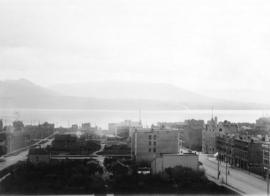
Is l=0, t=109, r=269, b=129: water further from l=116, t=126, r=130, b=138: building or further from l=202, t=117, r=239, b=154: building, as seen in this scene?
l=202, t=117, r=239, b=154: building

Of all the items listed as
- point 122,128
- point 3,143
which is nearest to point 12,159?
point 3,143

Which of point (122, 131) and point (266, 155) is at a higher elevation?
point (122, 131)

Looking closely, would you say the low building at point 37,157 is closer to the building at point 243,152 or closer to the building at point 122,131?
the building at point 243,152

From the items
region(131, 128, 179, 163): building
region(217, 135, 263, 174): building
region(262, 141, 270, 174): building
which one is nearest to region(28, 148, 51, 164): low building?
region(131, 128, 179, 163): building

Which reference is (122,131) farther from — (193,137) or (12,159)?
(12,159)

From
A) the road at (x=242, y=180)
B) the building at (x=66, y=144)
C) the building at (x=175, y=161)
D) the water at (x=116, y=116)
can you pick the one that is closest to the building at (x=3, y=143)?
the building at (x=66, y=144)

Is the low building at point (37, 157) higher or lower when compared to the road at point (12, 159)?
higher

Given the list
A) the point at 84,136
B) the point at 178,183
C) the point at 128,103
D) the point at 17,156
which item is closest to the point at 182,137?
the point at 128,103

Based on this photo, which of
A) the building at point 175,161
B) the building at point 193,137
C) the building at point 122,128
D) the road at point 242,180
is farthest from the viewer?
the building at point 122,128

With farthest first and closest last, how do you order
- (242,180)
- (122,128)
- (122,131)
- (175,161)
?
(122,128) → (122,131) → (242,180) → (175,161)

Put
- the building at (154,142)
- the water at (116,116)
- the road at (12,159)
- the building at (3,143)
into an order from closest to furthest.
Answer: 1. the road at (12,159)
2. the building at (154,142)
3. the building at (3,143)
4. the water at (116,116)
